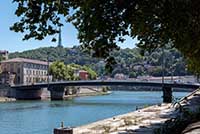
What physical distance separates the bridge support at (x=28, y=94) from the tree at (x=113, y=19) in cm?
10710

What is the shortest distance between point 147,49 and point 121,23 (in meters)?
2.74

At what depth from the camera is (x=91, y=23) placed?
1243 cm

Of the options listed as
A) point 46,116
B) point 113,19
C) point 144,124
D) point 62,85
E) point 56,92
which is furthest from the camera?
point 56,92

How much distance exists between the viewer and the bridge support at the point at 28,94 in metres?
120

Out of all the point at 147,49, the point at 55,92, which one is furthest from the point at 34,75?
the point at 147,49

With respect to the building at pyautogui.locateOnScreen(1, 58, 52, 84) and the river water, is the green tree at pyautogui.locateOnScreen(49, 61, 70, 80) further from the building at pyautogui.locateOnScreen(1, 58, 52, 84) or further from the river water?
the river water

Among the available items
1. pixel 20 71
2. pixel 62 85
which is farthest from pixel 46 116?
pixel 20 71

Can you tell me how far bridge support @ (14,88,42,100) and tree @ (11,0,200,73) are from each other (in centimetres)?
10710

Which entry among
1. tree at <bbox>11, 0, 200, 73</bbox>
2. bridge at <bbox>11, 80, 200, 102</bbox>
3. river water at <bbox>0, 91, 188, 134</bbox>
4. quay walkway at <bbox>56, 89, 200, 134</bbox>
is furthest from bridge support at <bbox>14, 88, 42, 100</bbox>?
tree at <bbox>11, 0, 200, 73</bbox>

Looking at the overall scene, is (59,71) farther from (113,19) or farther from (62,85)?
(113,19)

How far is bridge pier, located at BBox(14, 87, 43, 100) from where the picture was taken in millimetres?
119500

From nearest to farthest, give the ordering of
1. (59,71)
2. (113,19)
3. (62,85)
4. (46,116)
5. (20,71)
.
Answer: (113,19) < (46,116) < (62,85) < (20,71) < (59,71)

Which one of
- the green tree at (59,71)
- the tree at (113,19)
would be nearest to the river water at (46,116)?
the tree at (113,19)

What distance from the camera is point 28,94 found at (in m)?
122
